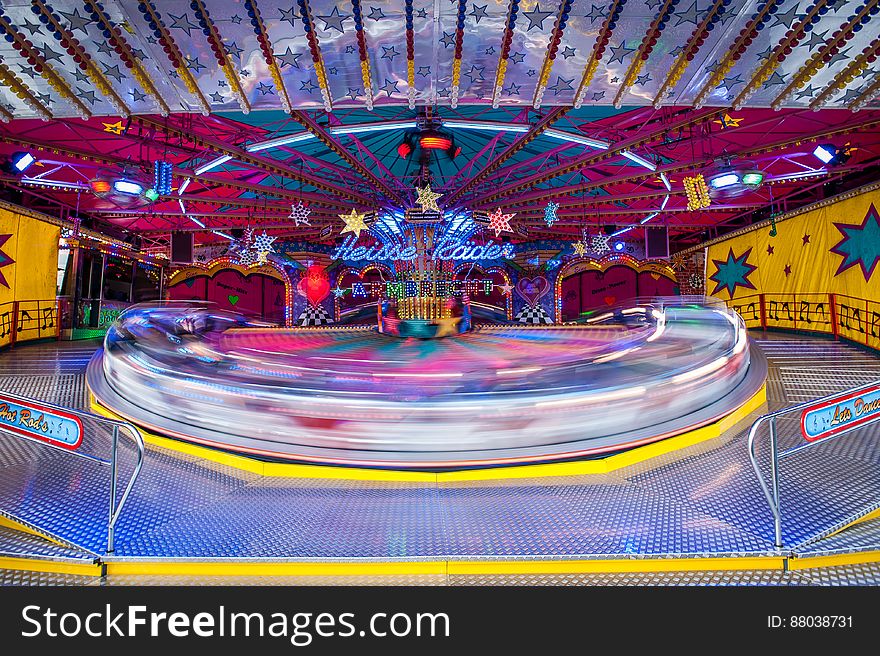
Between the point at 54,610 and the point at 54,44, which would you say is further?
the point at 54,44

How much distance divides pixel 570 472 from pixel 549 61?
143 inches

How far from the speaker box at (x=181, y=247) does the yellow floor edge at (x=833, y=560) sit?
16668 mm

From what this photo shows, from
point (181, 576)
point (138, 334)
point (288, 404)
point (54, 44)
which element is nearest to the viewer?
point (181, 576)

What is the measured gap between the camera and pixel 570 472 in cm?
380

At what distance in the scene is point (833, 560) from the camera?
237 centimetres

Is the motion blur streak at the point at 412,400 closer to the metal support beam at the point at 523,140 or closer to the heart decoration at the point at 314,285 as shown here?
the metal support beam at the point at 523,140

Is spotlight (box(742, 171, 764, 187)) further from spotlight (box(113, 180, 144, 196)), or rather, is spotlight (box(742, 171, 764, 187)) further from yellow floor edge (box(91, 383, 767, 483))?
spotlight (box(113, 180, 144, 196))

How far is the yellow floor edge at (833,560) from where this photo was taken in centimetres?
233

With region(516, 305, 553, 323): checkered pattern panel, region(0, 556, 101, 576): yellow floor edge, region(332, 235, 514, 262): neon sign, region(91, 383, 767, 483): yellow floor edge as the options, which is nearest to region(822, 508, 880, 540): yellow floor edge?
region(91, 383, 767, 483): yellow floor edge

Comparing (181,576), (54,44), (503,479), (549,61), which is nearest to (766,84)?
(549,61)

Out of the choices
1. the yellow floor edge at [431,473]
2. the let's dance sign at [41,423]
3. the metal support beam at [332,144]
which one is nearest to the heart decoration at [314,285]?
the metal support beam at [332,144]

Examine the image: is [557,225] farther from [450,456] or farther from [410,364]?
[450,456]

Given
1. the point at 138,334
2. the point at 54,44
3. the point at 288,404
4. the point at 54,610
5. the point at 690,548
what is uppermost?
the point at 54,44

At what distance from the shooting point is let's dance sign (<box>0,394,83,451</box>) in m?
2.65
